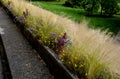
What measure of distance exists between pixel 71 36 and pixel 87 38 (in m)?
0.60

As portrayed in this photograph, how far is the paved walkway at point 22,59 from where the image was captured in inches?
241

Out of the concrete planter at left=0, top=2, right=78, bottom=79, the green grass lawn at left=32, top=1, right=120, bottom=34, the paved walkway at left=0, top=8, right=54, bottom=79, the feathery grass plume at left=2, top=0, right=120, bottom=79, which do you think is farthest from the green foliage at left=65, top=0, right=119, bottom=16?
the feathery grass plume at left=2, top=0, right=120, bottom=79

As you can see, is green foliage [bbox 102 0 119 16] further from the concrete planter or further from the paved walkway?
the concrete planter

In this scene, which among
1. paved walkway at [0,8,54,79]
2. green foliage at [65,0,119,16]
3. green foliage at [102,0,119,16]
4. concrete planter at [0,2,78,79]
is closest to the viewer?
concrete planter at [0,2,78,79]

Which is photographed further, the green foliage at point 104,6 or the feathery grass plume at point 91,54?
the green foliage at point 104,6

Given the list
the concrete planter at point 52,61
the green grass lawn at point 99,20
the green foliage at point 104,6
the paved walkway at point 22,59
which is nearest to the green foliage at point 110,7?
the green foliage at point 104,6

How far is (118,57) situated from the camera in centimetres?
499

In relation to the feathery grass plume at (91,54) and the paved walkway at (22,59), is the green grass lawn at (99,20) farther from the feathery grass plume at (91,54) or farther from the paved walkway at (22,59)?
the feathery grass plume at (91,54)

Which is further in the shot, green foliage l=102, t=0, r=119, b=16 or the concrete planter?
green foliage l=102, t=0, r=119, b=16

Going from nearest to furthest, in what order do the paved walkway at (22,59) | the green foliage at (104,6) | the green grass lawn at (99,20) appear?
the paved walkway at (22,59) → the green grass lawn at (99,20) → the green foliage at (104,6)

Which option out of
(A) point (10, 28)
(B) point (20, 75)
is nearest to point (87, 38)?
(B) point (20, 75)

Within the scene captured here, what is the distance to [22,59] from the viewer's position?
7.19 meters

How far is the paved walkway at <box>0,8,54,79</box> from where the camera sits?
6.12 meters

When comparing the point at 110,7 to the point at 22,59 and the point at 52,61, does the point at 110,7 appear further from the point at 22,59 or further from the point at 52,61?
the point at 52,61
